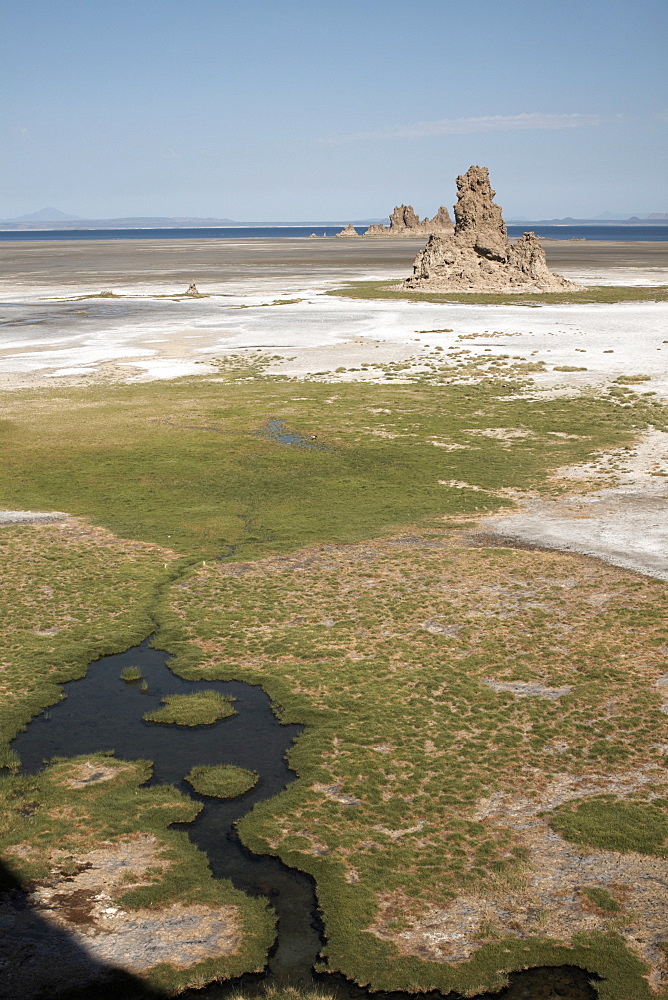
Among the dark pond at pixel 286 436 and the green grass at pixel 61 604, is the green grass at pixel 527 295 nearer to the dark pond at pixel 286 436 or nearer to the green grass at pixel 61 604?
the dark pond at pixel 286 436

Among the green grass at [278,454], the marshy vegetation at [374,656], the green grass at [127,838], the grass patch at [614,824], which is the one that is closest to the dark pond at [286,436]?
the green grass at [278,454]

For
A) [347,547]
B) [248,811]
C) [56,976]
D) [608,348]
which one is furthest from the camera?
[608,348]

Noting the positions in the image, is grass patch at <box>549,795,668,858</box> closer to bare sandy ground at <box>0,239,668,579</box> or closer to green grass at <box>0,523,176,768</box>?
green grass at <box>0,523,176,768</box>

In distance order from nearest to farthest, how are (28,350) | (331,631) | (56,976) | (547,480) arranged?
(56,976)
(331,631)
(547,480)
(28,350)

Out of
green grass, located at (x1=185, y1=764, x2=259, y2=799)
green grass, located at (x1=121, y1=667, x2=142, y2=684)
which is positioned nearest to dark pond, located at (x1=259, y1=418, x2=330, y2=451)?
green grass, located at (x1=121, y1=667, x2=142, y2=684)

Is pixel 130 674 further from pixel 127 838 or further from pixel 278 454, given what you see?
pixel 278 454

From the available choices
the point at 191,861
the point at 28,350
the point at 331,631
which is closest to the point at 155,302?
the point at 28,350

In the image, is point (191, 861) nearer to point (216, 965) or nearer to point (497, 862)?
point (216, 965)
